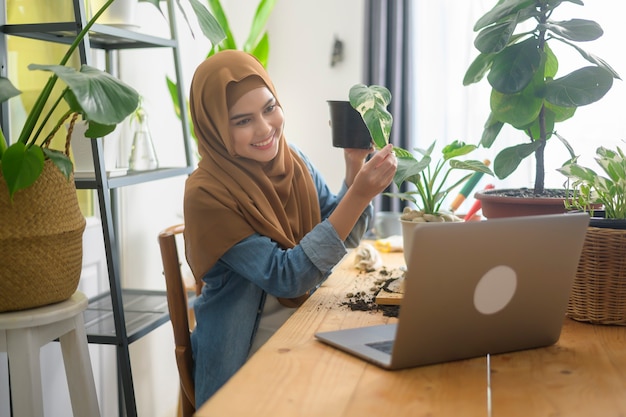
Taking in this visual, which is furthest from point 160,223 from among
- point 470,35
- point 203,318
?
point 470,35

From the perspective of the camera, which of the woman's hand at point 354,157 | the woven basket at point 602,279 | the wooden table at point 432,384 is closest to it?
the wooden table at point 432,384

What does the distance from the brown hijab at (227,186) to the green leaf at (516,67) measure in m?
0.56

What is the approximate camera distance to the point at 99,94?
4.19 feet

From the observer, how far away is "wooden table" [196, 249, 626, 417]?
900 millimetres

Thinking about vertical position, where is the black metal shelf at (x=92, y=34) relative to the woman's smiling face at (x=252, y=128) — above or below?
above

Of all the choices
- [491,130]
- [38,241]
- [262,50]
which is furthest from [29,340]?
[262,50]

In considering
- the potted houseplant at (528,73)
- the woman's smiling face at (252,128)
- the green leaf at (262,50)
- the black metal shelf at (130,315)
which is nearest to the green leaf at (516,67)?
the potted houseplant at (528,73)

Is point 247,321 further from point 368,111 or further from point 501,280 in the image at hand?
point 501,280

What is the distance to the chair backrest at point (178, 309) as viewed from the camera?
1.60 meters

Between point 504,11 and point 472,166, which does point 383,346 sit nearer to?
point 472,166

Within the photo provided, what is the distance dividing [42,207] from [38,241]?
0.23ft

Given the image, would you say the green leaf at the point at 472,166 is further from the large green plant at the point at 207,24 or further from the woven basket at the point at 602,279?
the large green plant at the point at 207,24

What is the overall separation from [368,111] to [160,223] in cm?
158

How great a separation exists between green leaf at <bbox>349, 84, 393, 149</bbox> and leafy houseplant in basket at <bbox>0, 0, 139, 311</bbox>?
0.44 meters
